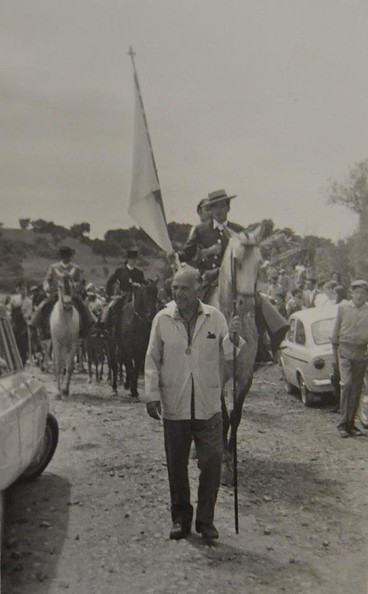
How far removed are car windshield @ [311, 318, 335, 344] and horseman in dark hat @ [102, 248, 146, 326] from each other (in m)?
1.63

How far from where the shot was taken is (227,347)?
4566 millimetres

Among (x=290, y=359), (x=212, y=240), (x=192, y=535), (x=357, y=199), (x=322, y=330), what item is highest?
(x=357, y=199)

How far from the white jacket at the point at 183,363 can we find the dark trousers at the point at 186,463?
0.24ft

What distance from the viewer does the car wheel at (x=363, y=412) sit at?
247 inches

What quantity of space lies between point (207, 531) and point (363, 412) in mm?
2281

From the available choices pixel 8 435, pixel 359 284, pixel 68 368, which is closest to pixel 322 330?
pixel 359 284

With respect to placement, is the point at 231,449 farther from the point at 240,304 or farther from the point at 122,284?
the point at 122,284

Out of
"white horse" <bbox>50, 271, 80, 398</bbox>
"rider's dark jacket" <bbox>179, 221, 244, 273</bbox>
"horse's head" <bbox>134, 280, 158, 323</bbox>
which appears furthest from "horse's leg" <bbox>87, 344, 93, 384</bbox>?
"rider's dark jacket" <bbox>179, 221, 244, 273</bbox>

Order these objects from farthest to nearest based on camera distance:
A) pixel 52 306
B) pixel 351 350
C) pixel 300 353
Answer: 1. pixel 52 306
2. pixel 300 353
3. pixel 351 350

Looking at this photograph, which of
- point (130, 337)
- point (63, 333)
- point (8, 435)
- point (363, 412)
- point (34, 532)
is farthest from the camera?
point (63, 333)

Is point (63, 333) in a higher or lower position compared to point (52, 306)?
lower

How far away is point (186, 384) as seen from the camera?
4535mm

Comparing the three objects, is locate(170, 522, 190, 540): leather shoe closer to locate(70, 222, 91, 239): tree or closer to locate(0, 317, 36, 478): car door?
locate(0, 317, 36, 478): car door

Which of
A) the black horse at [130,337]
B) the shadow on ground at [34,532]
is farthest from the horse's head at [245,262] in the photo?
the black horse at [130,337]
